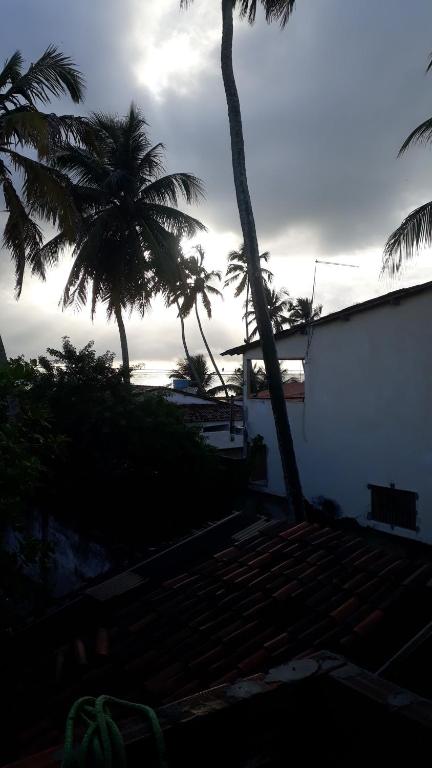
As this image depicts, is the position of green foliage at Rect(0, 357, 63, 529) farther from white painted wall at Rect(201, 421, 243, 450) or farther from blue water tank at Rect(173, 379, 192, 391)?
blue water tank at Rect(173, 379, 192, 391)

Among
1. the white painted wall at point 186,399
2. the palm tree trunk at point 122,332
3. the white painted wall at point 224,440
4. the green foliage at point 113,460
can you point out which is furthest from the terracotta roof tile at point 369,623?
the white painted wall at point 186,399

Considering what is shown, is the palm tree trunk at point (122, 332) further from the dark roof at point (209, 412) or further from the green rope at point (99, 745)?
the green rope at point (99, 745)

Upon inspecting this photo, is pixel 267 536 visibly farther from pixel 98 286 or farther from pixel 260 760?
pixel 98 286

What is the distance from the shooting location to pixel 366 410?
14.7m

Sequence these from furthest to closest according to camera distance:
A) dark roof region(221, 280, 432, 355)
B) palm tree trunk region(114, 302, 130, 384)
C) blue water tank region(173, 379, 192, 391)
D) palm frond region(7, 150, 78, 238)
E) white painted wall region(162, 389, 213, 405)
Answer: blue water tank region(173, 379, 192, 391)
white painted wall region(162, 389, 213, 405)
palm tree trunk region(114, 302, 130, 384)
dark roof region(221, 280, 432, 355)
palm frond region(7, 150, 78, 238)

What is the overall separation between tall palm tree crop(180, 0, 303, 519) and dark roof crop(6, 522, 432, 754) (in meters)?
5.00

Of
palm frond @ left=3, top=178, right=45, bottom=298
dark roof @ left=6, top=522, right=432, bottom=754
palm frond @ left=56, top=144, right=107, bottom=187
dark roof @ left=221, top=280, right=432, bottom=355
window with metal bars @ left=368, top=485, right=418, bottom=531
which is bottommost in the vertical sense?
window with metal bars @ left=368, top=485, right=418, bottom=531

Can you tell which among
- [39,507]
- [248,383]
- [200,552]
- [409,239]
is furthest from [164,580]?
[248,383]

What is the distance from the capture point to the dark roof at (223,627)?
4535 mm

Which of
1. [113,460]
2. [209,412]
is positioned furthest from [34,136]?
[209,412]

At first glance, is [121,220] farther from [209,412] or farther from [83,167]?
[209,412]

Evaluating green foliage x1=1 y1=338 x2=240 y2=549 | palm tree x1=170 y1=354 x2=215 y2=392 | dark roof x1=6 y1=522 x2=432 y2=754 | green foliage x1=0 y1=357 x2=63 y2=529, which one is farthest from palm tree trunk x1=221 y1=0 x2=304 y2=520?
palm tree x1=170 y1=354 x2=215 y2=392

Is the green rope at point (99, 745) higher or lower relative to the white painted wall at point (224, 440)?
higher

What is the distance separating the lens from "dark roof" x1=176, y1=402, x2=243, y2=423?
22609mm
